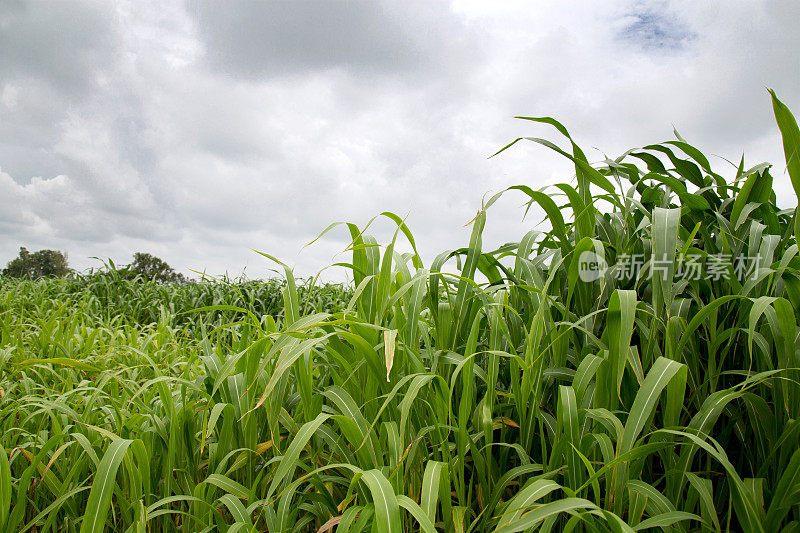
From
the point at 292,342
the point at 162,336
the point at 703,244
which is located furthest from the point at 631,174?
the point at 162,336

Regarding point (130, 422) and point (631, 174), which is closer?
point (130, 422)

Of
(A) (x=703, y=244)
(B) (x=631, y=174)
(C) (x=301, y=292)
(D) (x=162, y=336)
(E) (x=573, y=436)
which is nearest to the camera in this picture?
(E) (x=573, y=436)

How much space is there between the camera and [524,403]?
95 centimetres

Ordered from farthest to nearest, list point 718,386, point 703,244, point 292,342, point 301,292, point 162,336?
point 301,292
point 162,336
point 703,244
point 718,386
point 292,342

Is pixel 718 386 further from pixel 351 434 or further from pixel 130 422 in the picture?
pixel 130 422

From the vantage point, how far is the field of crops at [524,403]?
0.85 meters

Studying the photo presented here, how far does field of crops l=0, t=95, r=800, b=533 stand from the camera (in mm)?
850

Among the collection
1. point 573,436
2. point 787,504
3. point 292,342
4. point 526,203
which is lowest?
point 787,504

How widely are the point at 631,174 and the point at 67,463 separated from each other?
1.81m

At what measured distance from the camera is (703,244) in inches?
51.4

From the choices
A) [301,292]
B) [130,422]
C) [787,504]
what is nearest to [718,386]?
[787,504]

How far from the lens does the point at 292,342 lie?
99 cm

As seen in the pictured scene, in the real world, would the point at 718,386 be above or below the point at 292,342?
below

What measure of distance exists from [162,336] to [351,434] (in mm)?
2338
